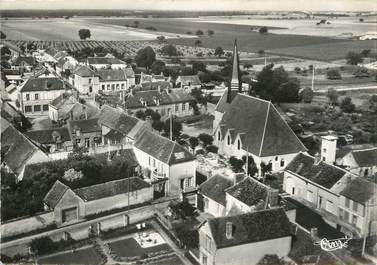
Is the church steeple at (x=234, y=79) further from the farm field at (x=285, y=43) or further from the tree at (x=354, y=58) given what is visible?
the farm field at (x=285, y=43)

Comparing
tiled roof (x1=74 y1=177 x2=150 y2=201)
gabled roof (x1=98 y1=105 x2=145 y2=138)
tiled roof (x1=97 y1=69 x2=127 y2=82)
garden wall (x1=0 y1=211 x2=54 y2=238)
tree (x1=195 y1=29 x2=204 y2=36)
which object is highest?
tree (x1=195 y1=29 x2=204 y2=36)

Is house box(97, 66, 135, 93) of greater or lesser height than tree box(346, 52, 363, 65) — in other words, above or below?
below

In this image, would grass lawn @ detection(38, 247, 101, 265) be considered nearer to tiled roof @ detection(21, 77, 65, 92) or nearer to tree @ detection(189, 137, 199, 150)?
tree @ detection(189, 137, 199, 150)

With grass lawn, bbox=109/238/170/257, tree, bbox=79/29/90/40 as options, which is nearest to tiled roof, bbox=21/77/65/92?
grass lawn, bbox=109/238/170/257

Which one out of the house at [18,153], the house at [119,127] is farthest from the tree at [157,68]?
the house at [18,153]

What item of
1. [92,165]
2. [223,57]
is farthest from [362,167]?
[223,57]

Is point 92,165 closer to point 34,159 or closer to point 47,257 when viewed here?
point 34,159
